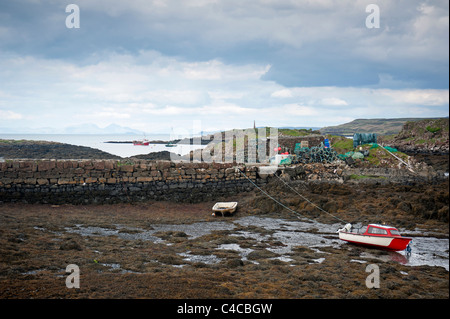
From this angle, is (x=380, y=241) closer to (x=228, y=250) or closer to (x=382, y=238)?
(x=382, y=238)

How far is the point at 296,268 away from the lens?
29.5 feet

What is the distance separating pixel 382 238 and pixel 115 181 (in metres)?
15.0

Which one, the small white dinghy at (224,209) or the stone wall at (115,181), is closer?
the small white dinghy at (224,209)

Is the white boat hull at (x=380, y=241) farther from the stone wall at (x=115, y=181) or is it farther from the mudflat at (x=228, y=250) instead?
the stone wall at (x=115, y=181)

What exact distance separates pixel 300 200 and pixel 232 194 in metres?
4.79

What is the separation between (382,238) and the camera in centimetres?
1105

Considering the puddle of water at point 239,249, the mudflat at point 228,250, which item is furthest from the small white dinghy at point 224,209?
the puddle of water at point 239,249

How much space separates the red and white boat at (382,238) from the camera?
35.6ft

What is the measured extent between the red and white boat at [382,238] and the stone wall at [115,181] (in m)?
10.5

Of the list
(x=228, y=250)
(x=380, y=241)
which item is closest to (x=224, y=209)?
(x=228, y=250)

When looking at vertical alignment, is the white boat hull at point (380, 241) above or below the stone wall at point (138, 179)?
below
